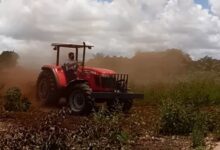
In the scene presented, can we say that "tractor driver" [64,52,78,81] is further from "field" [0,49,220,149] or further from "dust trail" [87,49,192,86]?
"dust trail" [87,49,192,86]

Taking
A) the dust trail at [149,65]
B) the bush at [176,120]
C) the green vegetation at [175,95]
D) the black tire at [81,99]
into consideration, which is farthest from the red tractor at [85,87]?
the dust trail at [149,65]

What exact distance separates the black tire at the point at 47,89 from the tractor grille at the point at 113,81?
167cm

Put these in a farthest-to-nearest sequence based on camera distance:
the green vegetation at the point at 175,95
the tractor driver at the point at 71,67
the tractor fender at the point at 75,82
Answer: the tractor driver at the point at 71,67 → the tractor fender at the point at 75,82 → the green vegetation at the point at 175,95

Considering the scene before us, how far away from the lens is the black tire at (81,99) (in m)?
16.7

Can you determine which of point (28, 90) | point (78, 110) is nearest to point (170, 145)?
point (78, 110)

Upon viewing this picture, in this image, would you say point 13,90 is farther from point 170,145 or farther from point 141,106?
point 170,145

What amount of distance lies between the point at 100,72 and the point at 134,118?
2.66m

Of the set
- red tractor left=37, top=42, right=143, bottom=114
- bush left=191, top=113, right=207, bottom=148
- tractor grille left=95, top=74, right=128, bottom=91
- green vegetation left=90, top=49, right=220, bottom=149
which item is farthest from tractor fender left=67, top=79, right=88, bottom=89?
bush left=191, top=113, right=207, bottom=148

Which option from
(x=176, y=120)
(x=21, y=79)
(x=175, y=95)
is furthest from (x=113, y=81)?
(x=21, y=79)

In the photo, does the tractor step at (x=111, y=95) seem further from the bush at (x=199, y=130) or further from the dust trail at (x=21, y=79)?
the bush at (x=199, y=130)

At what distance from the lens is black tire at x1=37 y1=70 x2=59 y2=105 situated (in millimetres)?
18297

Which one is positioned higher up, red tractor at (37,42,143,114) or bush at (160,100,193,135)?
red tractor at (37,42,143,114)

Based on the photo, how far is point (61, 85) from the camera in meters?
17.9

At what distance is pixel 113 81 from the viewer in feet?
57.6
